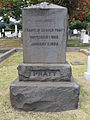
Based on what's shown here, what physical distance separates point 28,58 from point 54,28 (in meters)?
0.81

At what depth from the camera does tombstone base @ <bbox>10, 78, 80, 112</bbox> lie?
11.0 ft

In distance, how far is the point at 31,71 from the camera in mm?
3607

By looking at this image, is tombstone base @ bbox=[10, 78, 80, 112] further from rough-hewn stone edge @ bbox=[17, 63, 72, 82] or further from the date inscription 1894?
the date inscription 1894

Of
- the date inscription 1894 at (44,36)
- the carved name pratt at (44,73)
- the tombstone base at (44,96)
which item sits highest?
the date inscription 1894 at (44,36)

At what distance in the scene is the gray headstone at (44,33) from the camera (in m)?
3.50

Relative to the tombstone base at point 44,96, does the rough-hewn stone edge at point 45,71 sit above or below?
above

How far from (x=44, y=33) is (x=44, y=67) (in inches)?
26.7

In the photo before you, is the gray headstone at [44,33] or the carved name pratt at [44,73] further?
the carved name pratt at [44,73]

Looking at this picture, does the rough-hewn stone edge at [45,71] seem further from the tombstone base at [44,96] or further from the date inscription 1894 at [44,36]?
the date inscription 1894 at [44,36]

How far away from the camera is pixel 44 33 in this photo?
11.9ft

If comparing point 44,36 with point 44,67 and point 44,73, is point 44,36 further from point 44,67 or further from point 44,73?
point 44,73

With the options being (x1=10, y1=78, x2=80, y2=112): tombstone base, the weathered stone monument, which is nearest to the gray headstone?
the weathered stone monument

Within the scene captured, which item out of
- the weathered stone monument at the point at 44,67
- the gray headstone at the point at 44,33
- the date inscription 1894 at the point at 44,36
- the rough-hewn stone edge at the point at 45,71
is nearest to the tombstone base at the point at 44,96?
the weathered stone monument at the point at 44,67

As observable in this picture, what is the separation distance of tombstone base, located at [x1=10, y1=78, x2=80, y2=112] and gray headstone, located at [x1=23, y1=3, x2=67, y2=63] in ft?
2.00
